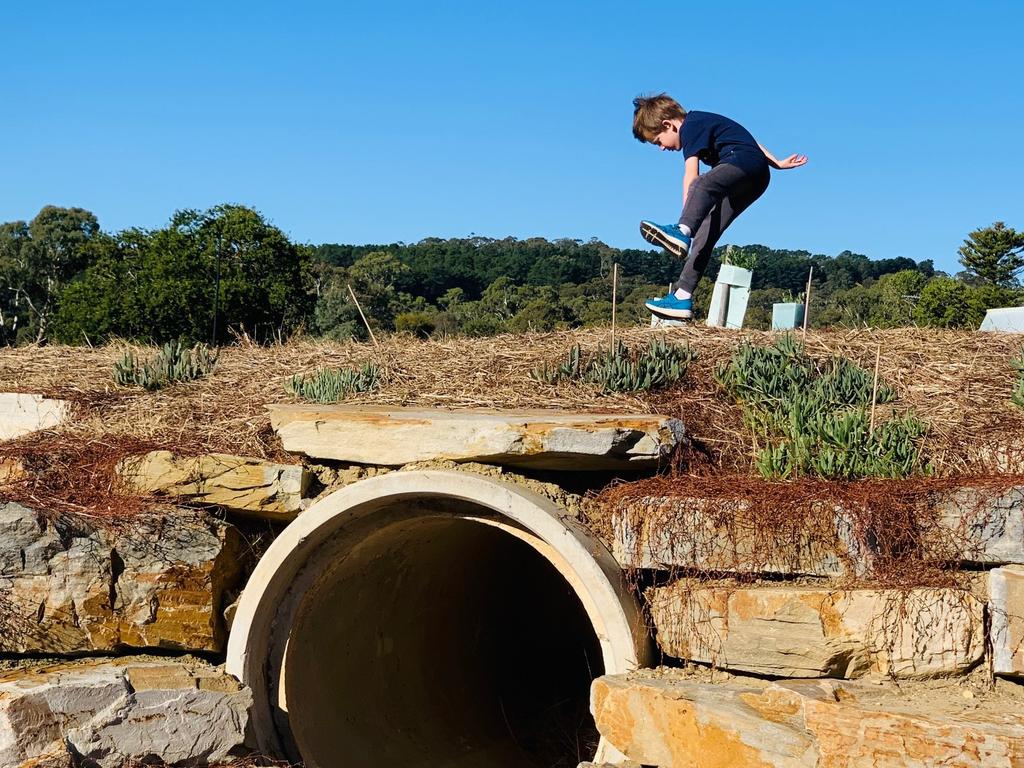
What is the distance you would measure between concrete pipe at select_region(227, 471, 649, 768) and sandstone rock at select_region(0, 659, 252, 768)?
351mm

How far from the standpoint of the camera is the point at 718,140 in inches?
305

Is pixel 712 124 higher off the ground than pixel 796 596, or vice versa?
pixel 712 124

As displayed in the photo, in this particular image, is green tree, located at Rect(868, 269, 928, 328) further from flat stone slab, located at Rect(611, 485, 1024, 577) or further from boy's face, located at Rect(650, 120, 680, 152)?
flat stone slab, located at Rect(611, 485, 1024, 577)

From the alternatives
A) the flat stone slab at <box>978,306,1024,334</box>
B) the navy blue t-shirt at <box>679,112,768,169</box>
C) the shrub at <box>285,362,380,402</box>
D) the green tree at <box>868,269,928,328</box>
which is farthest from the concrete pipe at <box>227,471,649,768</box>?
the green tree at <box>868,269,928,328</box>

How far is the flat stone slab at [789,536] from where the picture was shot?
508cm

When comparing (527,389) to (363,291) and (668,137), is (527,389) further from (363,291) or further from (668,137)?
(363,291)

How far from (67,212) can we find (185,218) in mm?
17077

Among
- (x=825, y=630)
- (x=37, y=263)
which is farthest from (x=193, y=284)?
(x=37, y=263)

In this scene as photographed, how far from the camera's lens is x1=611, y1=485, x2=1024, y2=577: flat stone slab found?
16.7ft

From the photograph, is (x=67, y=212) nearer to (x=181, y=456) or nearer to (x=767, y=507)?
(x=181, y=456)

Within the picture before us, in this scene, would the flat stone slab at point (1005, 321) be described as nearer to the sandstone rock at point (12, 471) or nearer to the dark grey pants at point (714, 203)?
the dark grey pants at point (714, 203)

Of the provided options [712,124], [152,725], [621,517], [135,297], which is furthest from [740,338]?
[135,297]

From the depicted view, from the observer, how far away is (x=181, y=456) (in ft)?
21.6

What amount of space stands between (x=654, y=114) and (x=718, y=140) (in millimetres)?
497
